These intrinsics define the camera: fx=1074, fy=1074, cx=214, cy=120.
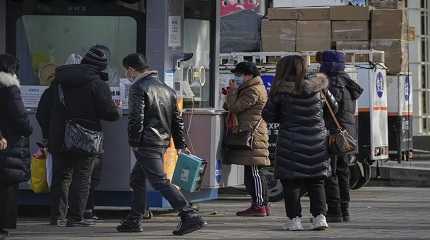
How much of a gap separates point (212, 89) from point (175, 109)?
256 centimetres

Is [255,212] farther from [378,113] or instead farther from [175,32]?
[378,113]

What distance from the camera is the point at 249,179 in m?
12.3

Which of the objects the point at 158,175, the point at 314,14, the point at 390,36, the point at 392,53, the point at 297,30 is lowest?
the point at 158,175

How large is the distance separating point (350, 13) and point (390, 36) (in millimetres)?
692

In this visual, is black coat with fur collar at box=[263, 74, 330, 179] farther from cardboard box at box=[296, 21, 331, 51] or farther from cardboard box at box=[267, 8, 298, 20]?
cardboard box at box=[267, 8, 298, 20]

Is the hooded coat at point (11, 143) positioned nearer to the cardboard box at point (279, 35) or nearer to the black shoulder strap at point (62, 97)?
the black shoulder strap at point (62, 97)

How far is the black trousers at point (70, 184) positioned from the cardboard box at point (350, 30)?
6404 millimetres

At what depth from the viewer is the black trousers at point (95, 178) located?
11.2 m

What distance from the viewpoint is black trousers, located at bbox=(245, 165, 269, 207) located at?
1221 cm

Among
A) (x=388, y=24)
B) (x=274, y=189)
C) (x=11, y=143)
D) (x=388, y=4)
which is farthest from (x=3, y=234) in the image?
(x=388, y=4)

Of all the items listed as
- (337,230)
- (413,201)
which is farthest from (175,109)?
(413,201)

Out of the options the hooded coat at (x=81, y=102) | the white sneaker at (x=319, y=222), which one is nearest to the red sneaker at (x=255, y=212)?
the white sneaker at (x=319, y=222)

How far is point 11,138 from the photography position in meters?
10.0

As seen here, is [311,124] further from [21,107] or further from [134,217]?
[21,107]
